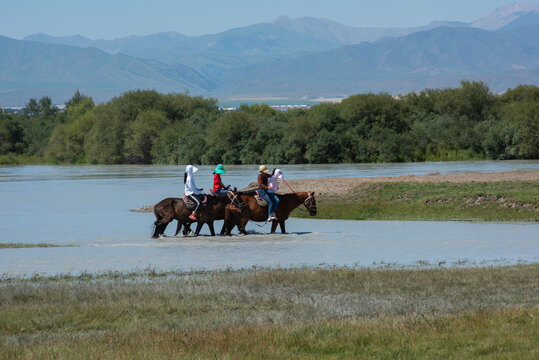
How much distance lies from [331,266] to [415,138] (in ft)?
236

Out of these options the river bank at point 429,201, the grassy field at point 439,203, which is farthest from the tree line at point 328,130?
the grassy field at point 439,203

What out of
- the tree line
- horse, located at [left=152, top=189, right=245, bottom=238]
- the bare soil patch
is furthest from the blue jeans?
the tree line

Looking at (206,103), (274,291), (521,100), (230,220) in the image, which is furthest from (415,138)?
(274,291)

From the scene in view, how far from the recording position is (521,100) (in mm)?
98188

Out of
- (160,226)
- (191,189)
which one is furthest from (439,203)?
(160,226)

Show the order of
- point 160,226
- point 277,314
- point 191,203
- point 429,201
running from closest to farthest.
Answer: point 277,314, point 191,203, point 160,226, point 429,201

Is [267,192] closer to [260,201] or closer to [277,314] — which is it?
[260,201]

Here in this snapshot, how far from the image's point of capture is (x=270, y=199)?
2441 cm

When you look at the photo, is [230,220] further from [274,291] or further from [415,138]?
[415,138]

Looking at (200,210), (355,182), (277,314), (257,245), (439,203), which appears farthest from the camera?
(355,182)

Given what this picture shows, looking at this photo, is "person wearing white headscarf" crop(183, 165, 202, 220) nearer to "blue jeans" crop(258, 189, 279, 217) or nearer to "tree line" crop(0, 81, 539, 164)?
"blue jeans" crop(258, 189, 279, 217)

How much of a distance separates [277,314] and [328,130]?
257ft

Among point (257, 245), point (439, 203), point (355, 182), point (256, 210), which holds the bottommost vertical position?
point (257, 245)

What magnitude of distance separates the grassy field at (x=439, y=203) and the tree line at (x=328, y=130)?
1887 inches
